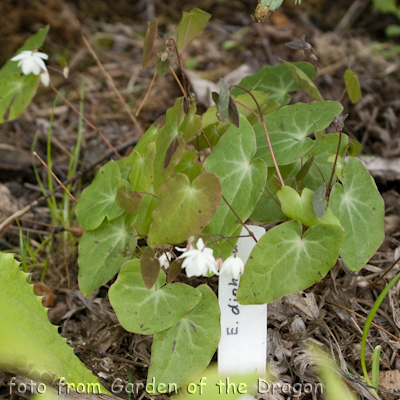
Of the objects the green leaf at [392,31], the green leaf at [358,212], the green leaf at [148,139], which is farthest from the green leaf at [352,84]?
the green leaf at [392,31]

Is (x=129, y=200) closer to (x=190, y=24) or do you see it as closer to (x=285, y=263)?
(x=285, y=263)

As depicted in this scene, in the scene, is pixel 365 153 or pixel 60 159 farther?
pixel 60 159

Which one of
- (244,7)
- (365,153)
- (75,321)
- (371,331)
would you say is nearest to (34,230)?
(75,321)

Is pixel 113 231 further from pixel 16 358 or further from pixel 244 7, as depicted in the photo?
pixel 244 7

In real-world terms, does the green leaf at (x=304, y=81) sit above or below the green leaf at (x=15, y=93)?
below

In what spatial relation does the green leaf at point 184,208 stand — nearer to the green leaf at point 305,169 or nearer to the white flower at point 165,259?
the white flower at point 165,259

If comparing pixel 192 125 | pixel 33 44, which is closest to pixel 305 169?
pixel 192 125
